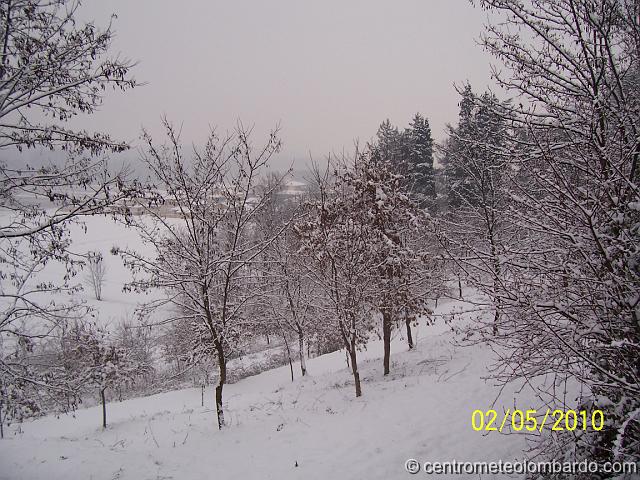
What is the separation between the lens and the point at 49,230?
4844mm

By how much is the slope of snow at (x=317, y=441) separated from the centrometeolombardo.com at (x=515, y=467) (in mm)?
193

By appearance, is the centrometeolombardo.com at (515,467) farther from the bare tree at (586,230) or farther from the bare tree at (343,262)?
the bare tree at (343,262)

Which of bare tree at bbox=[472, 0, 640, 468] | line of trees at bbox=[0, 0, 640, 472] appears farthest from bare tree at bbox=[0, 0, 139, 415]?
bare tree at bbox=[472, 0, 640, 468]

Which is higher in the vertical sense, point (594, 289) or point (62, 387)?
point (594, 289)

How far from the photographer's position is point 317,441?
7223 mm

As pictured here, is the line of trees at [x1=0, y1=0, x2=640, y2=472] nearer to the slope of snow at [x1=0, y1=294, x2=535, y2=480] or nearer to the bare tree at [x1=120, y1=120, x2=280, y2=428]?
the bare tree at [x1=120, y1=120, x2=280, y2=428]

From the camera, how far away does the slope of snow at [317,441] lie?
6.07 m

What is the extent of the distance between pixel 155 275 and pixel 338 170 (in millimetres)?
6506

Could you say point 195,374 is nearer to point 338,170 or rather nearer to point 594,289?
point 338,170

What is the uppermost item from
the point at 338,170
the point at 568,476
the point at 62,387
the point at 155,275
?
the point at 338,170

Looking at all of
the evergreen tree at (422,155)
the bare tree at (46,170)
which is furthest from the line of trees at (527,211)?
the evergreen tree at (422,155)

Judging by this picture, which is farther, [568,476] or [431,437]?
[431,437]

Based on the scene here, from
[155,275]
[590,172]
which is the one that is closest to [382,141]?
[155,275]

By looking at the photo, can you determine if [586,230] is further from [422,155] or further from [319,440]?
[422,155]
